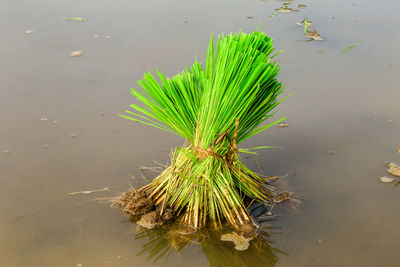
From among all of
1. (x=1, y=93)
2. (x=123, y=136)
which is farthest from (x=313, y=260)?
(x=1, y=93)

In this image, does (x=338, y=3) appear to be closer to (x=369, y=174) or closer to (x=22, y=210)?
(x=369, y=174)

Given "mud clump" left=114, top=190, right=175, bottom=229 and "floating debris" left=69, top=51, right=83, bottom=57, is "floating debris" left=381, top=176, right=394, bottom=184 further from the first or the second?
"floating debris" left=69, top=51, right=83, bottom=57

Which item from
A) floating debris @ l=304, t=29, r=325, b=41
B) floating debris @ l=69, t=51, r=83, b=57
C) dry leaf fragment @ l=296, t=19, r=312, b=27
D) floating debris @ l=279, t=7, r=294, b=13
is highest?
floating debris @ l=69, t=51, r=83, b=57

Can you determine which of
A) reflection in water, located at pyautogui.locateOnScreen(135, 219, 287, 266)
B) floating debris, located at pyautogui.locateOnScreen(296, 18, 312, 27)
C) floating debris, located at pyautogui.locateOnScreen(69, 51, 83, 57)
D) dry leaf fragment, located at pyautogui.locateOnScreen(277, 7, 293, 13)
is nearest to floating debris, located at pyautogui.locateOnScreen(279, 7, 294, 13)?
dry leaf fragment, located at pyautogui.locateOnScreen(277, 7, 293, 13)

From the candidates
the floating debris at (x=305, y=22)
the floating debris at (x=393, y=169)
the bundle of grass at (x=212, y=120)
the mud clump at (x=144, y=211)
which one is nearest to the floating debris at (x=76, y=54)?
the bundle of grass at (x=212, y=120)

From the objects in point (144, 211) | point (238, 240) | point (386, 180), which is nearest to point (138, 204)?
point (144, 211)
